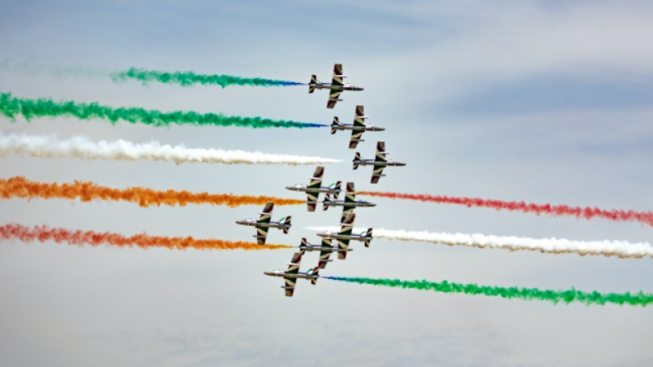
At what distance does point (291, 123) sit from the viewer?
12062 centimetres

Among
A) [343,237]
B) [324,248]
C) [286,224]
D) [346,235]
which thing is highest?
[286,224]

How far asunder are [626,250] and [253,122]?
37663mm

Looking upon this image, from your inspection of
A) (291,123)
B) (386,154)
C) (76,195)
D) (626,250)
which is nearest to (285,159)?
(291,123)

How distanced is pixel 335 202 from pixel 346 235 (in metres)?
3.69

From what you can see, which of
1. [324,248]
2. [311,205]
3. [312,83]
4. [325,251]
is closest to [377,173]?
[311,205]

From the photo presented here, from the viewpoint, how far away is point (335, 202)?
408ft

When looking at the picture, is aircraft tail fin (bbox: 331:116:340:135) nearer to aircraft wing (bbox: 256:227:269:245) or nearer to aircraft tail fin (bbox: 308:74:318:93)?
aircraft tail fin (bbox: 308:74:318:93)

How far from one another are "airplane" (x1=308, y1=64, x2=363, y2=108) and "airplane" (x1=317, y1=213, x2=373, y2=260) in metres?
11.7

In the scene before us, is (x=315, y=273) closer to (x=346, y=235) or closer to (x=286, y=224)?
(x=346, y=235)

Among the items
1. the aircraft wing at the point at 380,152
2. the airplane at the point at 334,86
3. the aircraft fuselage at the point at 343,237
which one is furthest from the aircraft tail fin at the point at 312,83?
the aircraft fuselage at the point at 343,237

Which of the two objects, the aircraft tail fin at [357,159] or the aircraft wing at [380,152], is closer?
the aircraft tail fin at [357,159]

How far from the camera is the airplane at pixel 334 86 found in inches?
4862

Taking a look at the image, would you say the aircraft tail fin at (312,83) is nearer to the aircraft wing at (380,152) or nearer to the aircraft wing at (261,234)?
the aircraft wing at (380,152)

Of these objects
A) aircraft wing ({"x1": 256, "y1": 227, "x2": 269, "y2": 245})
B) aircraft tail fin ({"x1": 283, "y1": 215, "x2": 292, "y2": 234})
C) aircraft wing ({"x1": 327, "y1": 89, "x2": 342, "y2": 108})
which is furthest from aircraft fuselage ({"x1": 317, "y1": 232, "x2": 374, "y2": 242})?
aircraft wing ({"x1": 327, "y1": 89, "x2": 342, "y2": 108})
